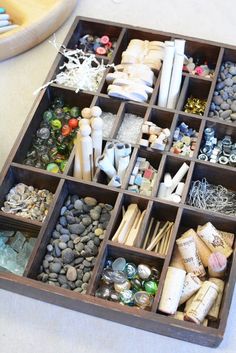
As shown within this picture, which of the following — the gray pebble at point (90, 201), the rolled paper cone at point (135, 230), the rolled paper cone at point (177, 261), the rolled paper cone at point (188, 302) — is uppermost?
the gray pebble at point (90, 201)

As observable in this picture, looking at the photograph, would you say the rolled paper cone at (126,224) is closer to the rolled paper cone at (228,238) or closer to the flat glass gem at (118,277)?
the flat glass gem at (118,277)

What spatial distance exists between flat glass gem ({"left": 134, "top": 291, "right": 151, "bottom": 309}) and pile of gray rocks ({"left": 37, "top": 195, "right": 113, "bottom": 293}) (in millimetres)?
97

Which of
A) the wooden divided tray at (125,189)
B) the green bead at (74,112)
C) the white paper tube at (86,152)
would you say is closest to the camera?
the wooden divided tray at (125,189)

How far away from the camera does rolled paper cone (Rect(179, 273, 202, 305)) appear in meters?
0.99

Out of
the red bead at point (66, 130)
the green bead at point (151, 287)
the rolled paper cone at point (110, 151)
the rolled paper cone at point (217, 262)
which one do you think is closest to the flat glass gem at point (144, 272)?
the green bead at point (151, 287)

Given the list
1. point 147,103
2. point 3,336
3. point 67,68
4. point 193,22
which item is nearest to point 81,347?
point 3,336

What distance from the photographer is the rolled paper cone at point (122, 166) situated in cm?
109

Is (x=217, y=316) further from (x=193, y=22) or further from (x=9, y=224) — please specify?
(x=193, y=22)

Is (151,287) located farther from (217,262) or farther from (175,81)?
→ (175,81)

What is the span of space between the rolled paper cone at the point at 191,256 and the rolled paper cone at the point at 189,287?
24mm

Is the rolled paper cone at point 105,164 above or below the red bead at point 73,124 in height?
below

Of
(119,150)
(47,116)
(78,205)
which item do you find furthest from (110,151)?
(47,116)

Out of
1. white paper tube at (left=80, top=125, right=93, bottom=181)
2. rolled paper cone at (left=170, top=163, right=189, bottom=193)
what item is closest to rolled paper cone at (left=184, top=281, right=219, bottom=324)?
rolled paper cone at (left=170, top=163, right=189, bottom=193)

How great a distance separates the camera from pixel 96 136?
1081mm
